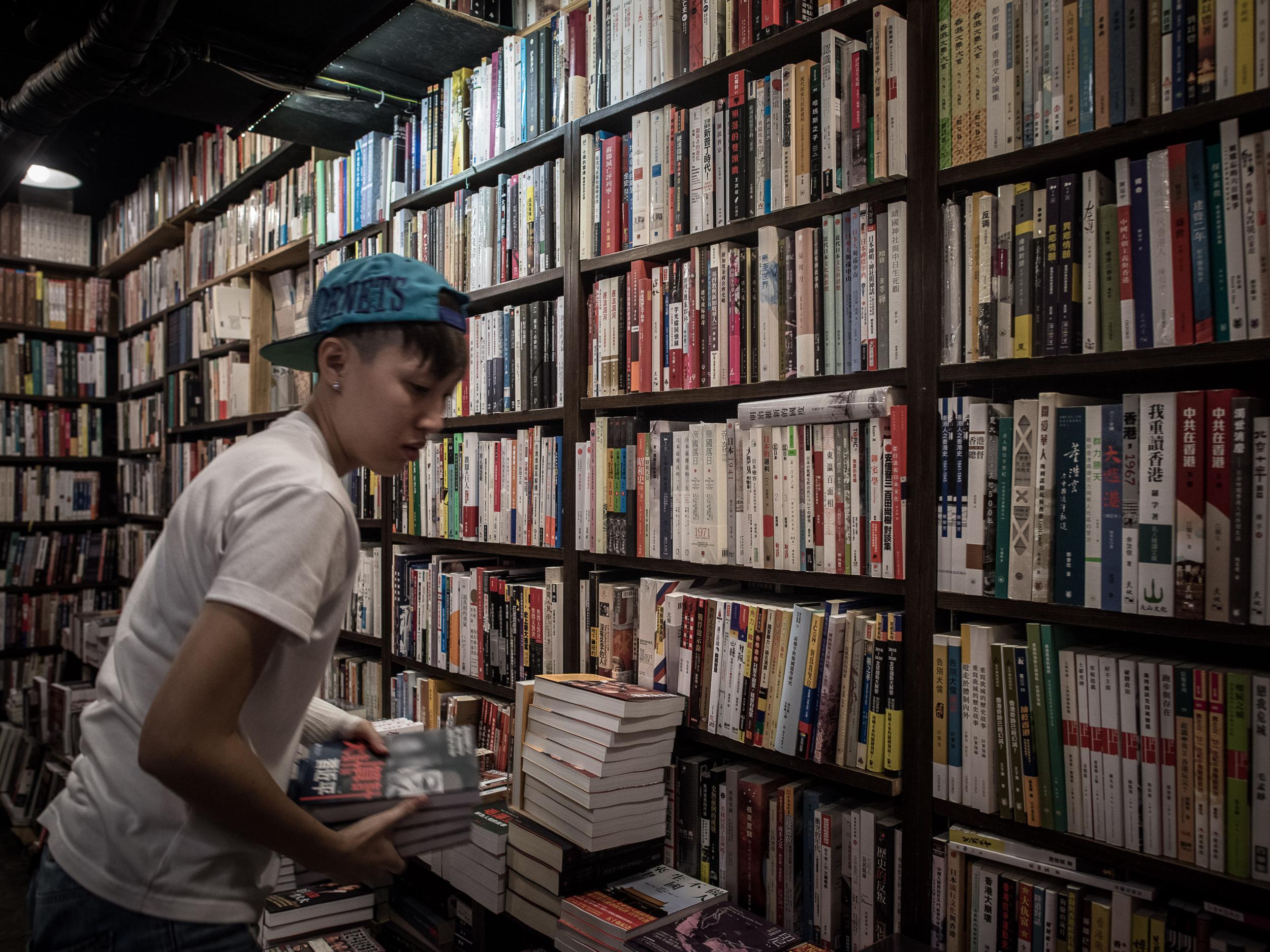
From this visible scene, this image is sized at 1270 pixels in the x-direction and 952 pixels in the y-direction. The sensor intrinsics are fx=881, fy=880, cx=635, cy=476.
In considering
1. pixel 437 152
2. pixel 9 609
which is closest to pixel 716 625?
pixel 437 152

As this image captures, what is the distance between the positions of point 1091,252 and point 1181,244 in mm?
117

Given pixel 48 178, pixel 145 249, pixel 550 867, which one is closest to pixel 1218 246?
pixel 550 867

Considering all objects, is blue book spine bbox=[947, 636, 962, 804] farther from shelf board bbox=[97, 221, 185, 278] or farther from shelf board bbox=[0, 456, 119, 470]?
shelf board bbox=[0, 456, 119, 470]

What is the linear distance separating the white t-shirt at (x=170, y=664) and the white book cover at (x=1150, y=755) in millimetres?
1075

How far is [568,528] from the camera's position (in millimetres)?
2152

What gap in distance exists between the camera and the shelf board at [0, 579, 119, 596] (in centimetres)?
486

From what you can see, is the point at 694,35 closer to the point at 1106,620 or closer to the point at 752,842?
the point at 1106,620

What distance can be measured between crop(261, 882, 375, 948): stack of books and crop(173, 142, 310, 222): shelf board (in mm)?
2544

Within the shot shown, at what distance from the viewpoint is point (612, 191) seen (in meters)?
2.07

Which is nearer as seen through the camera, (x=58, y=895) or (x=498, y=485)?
(x=58, y=895)

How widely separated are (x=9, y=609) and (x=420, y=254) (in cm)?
379

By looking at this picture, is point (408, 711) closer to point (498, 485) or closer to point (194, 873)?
point (498, 485)

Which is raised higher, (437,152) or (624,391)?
(437,152)

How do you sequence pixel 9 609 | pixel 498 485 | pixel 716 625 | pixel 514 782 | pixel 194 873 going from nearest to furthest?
pixel 194 873
pixel 716 625
pixel 514 782
pixel 498 485
pixel 9 609
